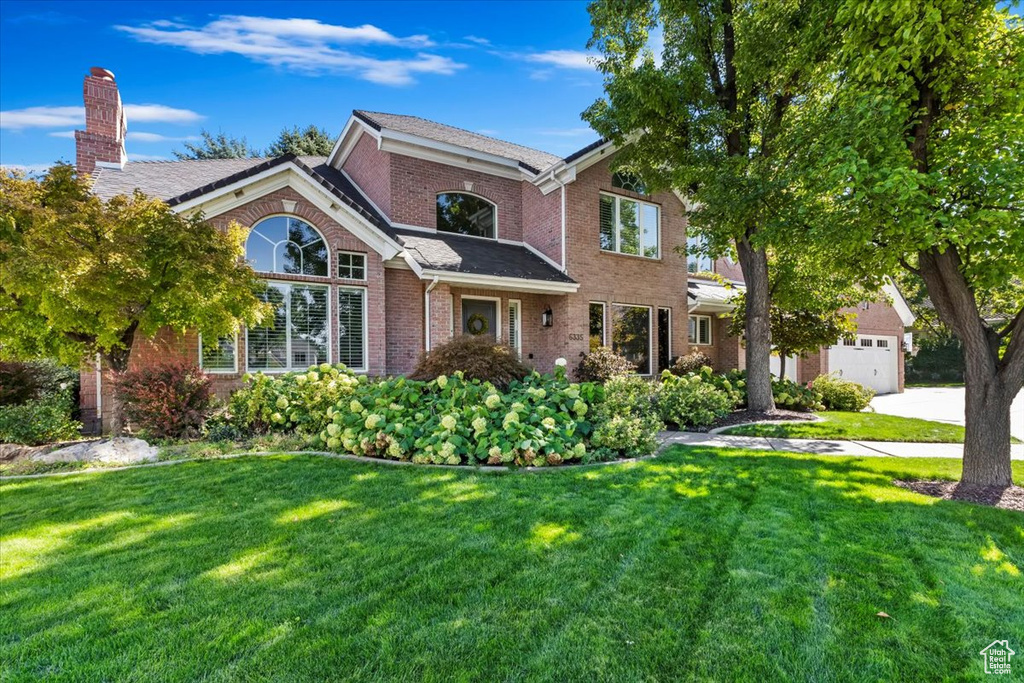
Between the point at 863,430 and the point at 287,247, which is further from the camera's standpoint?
the point at 287,247

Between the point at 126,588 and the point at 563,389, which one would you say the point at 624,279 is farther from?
the point at 126,588

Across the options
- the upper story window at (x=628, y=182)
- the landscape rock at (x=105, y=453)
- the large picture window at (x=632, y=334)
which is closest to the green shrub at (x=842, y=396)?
the large picture window at (x=632, y=334)

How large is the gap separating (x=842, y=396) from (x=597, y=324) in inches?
267

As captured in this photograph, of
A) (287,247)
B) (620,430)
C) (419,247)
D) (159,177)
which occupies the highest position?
(159,177)

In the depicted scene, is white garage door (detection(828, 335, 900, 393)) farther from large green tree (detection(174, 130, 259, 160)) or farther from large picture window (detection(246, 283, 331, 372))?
large green tree (detection(174, 130, 259, 160))

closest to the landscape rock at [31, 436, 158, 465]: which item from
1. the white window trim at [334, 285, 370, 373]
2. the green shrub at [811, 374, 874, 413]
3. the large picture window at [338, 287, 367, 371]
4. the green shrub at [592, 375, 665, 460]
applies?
the large picture window at [338, 287, 367, 371]

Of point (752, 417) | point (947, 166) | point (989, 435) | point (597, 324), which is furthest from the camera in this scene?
point (597, 324)

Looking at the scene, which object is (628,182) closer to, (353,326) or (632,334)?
(632,334)

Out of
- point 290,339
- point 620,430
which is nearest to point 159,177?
point 290,339

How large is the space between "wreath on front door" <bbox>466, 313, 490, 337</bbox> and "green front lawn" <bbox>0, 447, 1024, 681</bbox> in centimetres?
730

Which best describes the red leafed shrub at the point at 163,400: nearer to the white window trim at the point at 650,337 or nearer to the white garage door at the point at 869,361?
the white window trim at the point at 650,337

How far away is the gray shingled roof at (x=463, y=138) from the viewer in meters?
13.1

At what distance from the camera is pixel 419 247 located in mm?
11250

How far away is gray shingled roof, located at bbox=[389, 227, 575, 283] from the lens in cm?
1073
